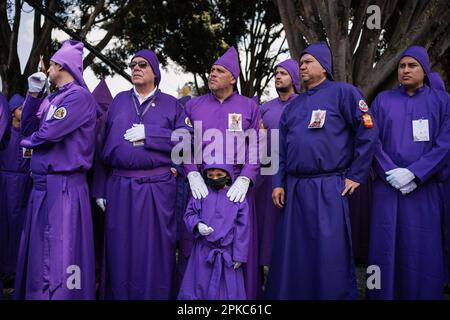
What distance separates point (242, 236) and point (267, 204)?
2.67ft

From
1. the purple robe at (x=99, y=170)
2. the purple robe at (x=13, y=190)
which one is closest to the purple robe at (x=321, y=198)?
the purple robe at (x=99, y=170)

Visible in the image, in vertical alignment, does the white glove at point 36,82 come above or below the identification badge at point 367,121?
above

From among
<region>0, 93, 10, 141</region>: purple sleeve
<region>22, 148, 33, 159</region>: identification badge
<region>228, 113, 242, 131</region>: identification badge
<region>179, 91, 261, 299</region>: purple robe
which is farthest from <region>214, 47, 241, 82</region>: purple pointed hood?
<region>22, 148, 33, 159</region>: identification badge

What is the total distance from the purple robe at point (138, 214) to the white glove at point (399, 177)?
1841 mm

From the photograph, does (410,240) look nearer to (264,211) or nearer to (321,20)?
(264,211)

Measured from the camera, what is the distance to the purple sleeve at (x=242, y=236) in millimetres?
3977

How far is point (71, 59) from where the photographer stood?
4.32 metres

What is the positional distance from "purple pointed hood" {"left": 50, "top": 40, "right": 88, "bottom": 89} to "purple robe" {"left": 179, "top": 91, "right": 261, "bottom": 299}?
100 centimetres

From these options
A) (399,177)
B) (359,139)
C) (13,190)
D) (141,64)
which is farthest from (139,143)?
(13,190)

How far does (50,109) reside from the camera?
418 cm

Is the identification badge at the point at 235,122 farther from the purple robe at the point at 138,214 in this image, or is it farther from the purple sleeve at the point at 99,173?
the purple sleeve at the point at 99,173

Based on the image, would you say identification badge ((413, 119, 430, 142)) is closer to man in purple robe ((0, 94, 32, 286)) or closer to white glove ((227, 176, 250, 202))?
white glove ((227, 176, 250, 202))

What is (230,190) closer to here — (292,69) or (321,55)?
(321,55)

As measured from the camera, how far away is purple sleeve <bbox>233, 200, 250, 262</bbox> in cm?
398
